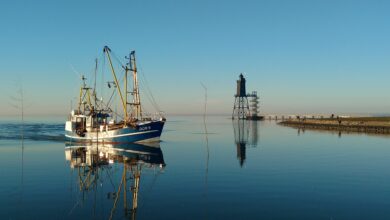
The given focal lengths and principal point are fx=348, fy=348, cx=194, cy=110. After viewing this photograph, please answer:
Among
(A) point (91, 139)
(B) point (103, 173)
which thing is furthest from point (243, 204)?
(A) point (91, 139)

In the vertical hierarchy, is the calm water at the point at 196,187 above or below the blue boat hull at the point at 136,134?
below

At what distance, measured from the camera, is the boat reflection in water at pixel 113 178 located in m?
24.1

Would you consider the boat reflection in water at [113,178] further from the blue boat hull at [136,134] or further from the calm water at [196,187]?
the blue boat hull at [136,134]

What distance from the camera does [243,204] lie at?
24.5 meters

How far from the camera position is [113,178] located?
34.9 metres

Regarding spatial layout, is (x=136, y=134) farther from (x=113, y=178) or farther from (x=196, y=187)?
(x=196, y=187)

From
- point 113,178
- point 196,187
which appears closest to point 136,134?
point 113,178

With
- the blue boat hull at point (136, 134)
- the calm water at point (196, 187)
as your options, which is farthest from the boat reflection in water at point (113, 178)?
the blue boat hull at point (136, 134)

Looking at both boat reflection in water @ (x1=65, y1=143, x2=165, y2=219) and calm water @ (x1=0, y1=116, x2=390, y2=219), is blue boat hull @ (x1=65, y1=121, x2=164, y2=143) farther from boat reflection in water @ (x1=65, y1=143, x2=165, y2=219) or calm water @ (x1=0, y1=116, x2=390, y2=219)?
calm water @ (x1=0, y1=116, x2=390, y2=219)

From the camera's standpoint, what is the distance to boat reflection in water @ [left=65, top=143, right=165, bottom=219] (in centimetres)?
2414

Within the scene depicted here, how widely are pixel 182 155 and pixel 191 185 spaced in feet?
75.1

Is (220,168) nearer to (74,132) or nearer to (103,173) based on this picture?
(103,173)

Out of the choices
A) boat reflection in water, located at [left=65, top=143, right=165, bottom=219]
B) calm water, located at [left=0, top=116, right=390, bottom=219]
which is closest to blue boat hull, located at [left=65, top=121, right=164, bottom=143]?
boat reflection in water, located at [left=65, top=143, right=165, bottom=219]

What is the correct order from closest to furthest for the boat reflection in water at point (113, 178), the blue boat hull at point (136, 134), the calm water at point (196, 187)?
the calm water at point (196, 187) → the boat reflection in water at point (113, 178) → the blue boat hull at point (136, 134)
